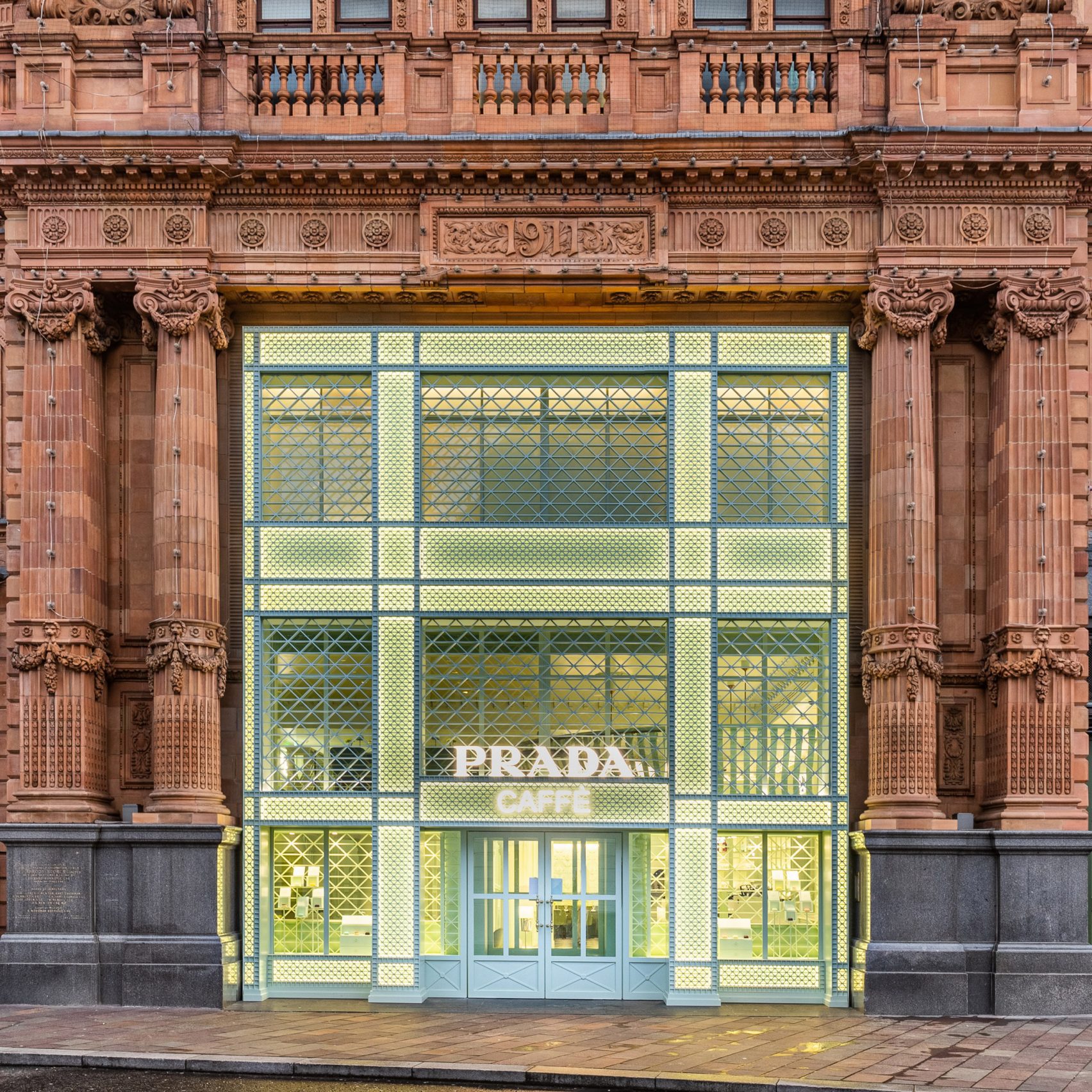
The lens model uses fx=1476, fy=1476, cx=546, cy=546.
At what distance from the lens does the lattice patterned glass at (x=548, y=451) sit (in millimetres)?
19375

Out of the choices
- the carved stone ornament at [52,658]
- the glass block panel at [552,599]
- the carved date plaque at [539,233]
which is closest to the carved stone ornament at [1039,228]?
the carved date plaque at [539,233]

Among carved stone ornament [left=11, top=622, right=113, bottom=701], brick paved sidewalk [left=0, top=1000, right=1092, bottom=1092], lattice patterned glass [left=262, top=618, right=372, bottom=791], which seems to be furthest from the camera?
lattice patterned glass [left=262, top=618, right=372, bottom=791]

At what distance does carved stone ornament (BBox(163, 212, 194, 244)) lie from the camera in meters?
19.1

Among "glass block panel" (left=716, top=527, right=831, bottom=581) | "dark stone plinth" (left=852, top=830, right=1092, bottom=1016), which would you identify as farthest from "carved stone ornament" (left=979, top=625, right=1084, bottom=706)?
"glass block panel" (left=716, top=527, right=831, bottom=581)

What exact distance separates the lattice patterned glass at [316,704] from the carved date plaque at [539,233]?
5.03 m

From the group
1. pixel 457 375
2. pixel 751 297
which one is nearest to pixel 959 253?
pixel 751 297

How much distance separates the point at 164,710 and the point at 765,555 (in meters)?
7.92

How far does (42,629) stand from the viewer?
18641 millimetres

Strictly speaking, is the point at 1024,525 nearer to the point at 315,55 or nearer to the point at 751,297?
the point at 751,297

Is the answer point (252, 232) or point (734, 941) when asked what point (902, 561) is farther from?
point (252, 232)

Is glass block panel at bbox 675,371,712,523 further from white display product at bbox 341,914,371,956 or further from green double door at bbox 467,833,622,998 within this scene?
white display product at bbox 341,914,371,956

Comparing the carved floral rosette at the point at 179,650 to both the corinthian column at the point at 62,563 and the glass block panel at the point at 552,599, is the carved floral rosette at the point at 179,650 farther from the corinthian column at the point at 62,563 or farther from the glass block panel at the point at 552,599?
the glass block panel at the point at 552,599

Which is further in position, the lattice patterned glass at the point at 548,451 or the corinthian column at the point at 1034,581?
the lattice patterned glass at the point at 548,451

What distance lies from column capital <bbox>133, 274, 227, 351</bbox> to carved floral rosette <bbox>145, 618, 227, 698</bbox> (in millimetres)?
3744
